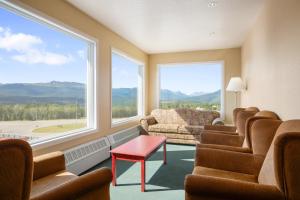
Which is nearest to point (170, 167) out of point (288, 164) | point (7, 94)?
point (288, 164)

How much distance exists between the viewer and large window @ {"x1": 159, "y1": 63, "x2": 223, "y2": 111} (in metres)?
5.48

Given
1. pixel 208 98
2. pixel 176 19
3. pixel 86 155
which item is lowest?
pixel 86 155

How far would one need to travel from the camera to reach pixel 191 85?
5727 millimetres

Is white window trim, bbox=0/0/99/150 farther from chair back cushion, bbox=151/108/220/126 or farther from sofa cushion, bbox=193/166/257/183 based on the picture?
chair back cushion, bbox=151/108/220/126

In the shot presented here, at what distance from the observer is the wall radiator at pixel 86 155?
2.70 metres

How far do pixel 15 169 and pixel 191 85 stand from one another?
5.25 m

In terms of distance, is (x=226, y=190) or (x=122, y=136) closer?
(x=226, y=190)

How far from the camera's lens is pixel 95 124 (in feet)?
11.2

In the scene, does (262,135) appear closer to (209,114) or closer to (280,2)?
(280,2)

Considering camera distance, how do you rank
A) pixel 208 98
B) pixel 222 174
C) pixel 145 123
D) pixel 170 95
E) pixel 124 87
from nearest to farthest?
1. pixel 222 174
2. pixel 124 87
3. pixel 145 123
4. pixel 208 98
5. pixel 170 95

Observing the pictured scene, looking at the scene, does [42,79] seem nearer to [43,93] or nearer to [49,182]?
[43,93]

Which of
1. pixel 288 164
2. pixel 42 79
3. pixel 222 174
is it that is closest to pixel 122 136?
pixel 42 79

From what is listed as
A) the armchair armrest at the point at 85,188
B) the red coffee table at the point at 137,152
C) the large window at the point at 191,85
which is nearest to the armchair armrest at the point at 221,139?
the red coffee table at the point at 137,152

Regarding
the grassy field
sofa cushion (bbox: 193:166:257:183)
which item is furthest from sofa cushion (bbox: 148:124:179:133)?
sofa cushion (bbox: 193:166:257:183)
